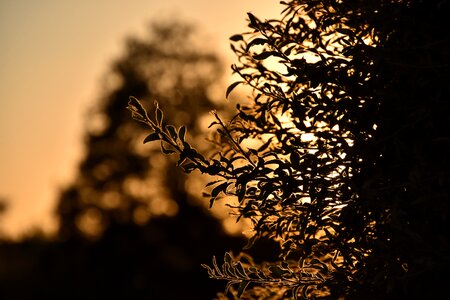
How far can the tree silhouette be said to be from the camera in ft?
23.3

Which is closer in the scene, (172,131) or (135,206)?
(172,131)

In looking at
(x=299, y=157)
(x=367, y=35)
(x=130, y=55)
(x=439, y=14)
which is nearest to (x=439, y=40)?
(x=439, y=14)

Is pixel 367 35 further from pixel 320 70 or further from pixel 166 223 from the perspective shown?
pixel 166 223

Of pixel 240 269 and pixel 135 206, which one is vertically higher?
pixel 135 206

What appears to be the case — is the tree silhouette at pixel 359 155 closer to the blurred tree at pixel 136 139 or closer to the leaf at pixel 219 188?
the leaf at pixel 219 188

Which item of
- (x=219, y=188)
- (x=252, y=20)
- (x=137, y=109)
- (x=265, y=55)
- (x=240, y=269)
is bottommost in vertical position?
(x=240, y=269)

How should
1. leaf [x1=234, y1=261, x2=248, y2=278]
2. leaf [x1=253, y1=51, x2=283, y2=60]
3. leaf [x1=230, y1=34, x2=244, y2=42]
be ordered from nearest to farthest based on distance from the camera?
leaf [x1=253, y1=51, x2=283, y2=60] < leaf [x1=234, y1=261, x2=248, y2=278] < leaf [x1=230, y1=34, x2=244, y2=42]

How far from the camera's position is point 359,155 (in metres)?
7.64

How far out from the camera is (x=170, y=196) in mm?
50188

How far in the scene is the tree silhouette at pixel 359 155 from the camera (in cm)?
→ 709

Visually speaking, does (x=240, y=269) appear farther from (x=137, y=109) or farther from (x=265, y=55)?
(x=265, y=55)

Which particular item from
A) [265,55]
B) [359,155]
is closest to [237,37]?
[265,55]

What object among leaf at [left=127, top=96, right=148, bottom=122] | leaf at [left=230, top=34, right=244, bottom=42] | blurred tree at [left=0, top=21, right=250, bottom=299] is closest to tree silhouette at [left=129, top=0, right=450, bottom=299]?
leaf at [left=127, top=96, right=148, bottom=122]

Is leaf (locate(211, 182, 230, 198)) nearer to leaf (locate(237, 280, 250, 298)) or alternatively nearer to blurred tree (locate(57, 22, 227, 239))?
leaf (locate(237, 280, 250, 298))
